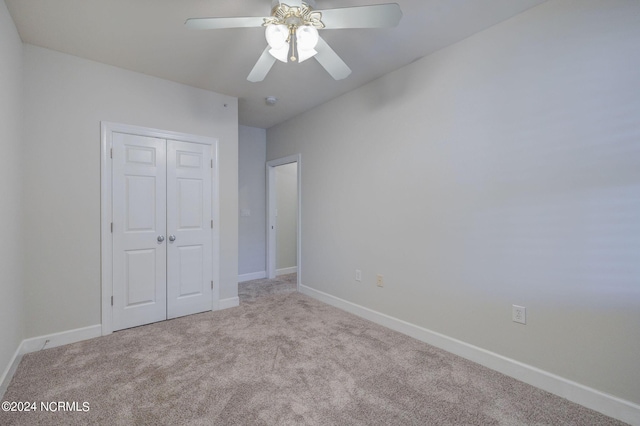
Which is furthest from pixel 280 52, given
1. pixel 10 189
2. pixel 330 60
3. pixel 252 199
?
pixel 252 199

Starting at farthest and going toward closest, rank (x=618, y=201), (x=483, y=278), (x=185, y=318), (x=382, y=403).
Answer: (x=185, y=318), (x=483, y=278), (x=382, y=403), (x=618, y=201)

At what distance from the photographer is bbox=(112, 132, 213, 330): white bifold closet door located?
277 centimetres

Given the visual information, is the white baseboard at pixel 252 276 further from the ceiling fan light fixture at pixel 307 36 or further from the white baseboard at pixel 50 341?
the ceiling fan light fixture at pixel 307 36

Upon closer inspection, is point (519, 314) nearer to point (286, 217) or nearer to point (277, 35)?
point (277, 35)

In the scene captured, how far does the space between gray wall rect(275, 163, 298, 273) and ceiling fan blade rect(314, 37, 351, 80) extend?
129 inches

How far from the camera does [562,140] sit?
1.82 meters

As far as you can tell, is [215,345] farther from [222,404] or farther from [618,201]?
[618,201]

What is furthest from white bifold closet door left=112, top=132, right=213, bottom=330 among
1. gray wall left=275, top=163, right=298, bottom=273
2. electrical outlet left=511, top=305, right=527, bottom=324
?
electrical outlet left=511, top=305, right=527, bottom=324

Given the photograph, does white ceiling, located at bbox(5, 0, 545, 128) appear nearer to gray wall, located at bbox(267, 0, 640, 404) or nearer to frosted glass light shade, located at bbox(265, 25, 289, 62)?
gray wall, located at bbox(267, 0, 640, 404)

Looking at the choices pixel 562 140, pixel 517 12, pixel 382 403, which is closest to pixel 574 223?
pixel 562 140

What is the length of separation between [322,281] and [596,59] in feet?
10.5

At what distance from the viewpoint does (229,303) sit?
11.3 ft

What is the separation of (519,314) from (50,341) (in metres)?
3.78

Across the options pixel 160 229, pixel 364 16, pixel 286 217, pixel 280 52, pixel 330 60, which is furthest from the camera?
pixel 286 217
